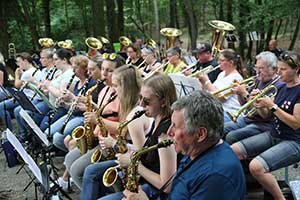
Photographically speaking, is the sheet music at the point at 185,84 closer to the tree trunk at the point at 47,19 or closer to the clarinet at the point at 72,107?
the clarinet at the point at 72,107

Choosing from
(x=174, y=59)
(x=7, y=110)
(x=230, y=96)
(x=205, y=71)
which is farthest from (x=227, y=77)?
(x=7, y=110)

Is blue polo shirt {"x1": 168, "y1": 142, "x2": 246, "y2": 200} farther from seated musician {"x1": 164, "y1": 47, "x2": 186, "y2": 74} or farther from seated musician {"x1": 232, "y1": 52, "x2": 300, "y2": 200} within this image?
seated musician {"x1": 164, "y1": 47, "x2": 186, "y2": 74}

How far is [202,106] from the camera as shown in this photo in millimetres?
2283

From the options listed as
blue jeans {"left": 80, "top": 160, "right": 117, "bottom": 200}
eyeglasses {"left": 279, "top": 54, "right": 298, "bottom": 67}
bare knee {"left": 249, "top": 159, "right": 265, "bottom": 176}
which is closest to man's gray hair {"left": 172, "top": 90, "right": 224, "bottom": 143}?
blue jeans {"left": 80, "top": 160, "right": 117, "bottom": 200}

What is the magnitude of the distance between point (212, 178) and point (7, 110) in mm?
6435

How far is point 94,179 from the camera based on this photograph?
152 inches

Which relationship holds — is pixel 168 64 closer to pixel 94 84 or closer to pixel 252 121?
pixel 94 84

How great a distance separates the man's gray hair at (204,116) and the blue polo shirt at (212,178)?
0.31ft

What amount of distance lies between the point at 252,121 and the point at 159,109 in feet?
6.65

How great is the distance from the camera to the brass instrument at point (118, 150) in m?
3.31

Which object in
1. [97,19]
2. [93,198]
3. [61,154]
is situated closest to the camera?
[93,198]

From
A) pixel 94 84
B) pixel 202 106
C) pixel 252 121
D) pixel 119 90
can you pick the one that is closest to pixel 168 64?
pixel 94 84

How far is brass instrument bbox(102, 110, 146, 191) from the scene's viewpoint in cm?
331

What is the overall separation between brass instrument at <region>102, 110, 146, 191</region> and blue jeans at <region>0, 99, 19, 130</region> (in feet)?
14.2
